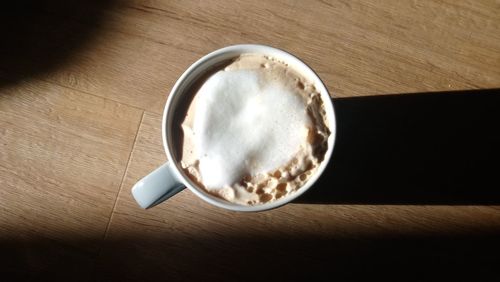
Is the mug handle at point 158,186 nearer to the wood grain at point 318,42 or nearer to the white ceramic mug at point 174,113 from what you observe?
the white ceramic mug at point 174,113

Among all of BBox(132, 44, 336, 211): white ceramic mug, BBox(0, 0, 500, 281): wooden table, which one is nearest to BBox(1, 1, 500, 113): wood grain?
BBox(0, 0, 500, 281): wooden table

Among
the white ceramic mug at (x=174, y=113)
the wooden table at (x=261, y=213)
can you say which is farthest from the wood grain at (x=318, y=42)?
the white ceramic mug at (x=174, y=113)

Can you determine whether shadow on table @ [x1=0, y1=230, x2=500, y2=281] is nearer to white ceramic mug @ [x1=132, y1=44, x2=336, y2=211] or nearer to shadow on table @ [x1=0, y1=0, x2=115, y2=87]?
white ceramic mug @ [x1=132, y1=44, x2=336, y2=211]

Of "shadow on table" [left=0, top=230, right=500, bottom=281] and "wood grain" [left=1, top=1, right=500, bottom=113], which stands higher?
"wood grain" [left=1, top=1, right=500, bottom=113]

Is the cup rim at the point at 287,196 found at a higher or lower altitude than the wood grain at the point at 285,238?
higher

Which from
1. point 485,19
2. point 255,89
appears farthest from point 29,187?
point 485,19

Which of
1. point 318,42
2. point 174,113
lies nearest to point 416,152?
point 318,42

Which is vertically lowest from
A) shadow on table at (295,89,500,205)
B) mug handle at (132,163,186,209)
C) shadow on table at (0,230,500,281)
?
shadow on table at (0,230,500,281)

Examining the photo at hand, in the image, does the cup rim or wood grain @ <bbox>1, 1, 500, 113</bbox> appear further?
wood grain @ <bbox>1, 1, 500, 113</bbox>
